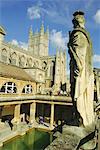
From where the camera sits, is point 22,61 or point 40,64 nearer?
point 22,61

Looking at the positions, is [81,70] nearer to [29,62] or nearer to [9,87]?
[9,87]

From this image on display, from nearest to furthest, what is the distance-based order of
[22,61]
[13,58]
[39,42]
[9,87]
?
[9,87], [13,58], [22,61], [39,42]

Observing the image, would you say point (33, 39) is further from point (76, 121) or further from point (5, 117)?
point (76, 121)

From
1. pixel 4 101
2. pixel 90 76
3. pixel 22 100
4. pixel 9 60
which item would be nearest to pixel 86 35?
pixel 90 76

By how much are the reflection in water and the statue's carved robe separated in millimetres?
18032

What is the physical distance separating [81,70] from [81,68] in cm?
4

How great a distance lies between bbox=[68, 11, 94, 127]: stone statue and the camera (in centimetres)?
408

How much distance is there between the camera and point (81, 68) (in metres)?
4.08

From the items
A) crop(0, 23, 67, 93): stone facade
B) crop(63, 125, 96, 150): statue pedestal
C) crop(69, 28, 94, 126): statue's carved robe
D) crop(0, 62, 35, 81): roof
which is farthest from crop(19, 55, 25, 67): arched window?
crop(63, 125, 96, 150): statue pedestal

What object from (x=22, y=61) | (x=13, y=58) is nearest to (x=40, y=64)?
(x=22, y=61)

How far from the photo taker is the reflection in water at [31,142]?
21.0 meters

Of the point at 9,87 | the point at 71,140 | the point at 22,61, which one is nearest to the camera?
the point at 71,140

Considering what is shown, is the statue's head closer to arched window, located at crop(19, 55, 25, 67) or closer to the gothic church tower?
arched window, located at crop(19, 55, 25, 67)

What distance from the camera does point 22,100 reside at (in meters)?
27.8
